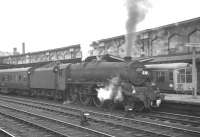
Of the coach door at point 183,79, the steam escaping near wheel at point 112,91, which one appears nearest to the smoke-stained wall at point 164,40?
the coach door at point 183,79

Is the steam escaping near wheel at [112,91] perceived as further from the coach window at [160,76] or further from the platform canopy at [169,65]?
the coach window at [160,76]

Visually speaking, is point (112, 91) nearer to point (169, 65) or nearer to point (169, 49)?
point (169, 65)

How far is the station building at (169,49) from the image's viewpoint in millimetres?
23812

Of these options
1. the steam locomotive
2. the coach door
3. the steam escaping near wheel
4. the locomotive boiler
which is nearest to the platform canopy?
the coach door

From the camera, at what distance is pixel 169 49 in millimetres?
28359

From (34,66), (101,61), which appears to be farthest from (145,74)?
(34,66)

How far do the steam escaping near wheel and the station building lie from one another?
5382 mm

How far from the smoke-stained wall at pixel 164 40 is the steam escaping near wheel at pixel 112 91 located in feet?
31.9

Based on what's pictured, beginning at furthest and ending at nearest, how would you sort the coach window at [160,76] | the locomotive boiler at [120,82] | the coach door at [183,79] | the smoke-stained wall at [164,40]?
the smoke-stained wall at [164,40]
the coach window at [160,76]
the coach door at [183,79]
the locomotive boiler at [120,82]

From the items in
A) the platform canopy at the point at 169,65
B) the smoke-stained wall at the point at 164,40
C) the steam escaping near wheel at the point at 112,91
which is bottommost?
the steam escaping near wheel at the point at 112,91

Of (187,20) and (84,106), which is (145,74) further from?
(187,20)

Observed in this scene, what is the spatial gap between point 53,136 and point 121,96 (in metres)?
6.21

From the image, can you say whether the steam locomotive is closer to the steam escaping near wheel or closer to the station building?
the steam escaping near wheel

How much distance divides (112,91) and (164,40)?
49.9 feet
